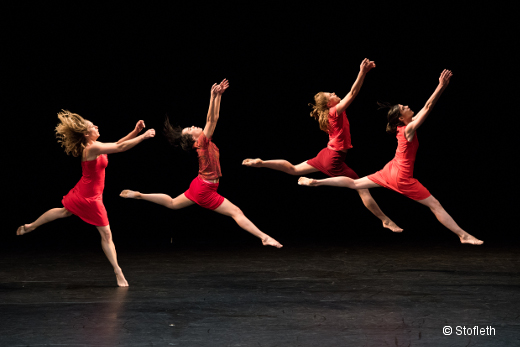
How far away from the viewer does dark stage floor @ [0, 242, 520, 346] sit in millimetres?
3889

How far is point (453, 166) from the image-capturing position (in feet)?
28.4

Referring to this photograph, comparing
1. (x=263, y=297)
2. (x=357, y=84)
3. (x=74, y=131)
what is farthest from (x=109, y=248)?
(x=357, y=84)

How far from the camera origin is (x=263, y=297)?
4871 millimetres

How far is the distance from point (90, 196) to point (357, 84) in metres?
2.25

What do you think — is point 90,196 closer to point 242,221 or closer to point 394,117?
point 242,221

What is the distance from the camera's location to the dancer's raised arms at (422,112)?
206 inches

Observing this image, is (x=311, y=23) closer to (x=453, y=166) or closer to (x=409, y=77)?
(x=409, y=77)

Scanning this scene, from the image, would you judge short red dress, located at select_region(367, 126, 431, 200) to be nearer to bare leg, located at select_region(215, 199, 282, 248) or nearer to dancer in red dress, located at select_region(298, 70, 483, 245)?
dancer in red dress, located at select_region(298, 70, 483, 245)

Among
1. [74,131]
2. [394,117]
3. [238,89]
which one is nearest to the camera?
[74,131]

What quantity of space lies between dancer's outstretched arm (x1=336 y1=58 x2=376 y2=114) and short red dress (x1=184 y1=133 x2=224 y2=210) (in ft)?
3.63

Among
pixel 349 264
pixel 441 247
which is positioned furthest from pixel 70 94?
pixel 441 247

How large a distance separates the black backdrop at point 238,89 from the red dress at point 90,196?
2334mm

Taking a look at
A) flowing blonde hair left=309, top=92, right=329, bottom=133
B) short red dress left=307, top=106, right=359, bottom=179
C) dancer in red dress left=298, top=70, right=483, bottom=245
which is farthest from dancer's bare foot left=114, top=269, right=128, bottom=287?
flowing blonde hair left=309, top=92, right=329, bottom=133

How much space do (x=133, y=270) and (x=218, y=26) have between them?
328 centimetres
